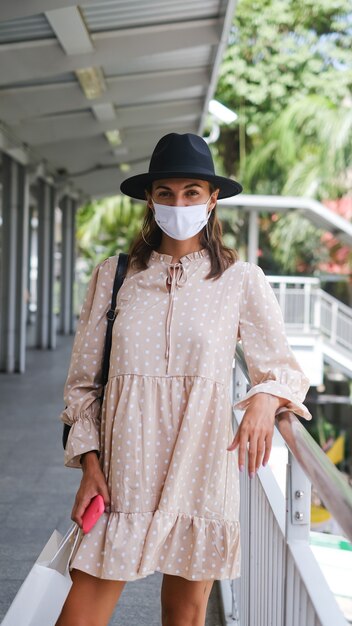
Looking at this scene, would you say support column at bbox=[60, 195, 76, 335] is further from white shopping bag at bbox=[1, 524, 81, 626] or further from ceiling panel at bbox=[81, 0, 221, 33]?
white shopping bag at bbox=[1, 524, 81, 626]

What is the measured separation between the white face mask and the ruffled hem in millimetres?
714

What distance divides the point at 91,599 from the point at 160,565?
0.61ft

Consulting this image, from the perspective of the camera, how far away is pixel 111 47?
828cm

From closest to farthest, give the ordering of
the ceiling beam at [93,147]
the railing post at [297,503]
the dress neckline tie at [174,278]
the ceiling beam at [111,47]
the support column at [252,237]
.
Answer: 1. the railing post at [297,503]
2. the dress neckline tie at [174,278]
3. the ceiling beam at [111,47]
4. the ceiling beam at [93,147]
5. the support column at [252,237]

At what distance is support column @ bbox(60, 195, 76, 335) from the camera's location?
1888 cm

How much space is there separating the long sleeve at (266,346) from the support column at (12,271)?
379 inches

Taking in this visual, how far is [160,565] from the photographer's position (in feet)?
7.25

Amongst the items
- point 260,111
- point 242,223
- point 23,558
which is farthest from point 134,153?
point 23,558

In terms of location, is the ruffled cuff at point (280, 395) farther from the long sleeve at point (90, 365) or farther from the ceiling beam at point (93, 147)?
the ceiling beam at point (93, 147)

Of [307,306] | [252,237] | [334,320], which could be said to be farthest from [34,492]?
[252,237]

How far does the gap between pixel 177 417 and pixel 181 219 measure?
20.1 inches

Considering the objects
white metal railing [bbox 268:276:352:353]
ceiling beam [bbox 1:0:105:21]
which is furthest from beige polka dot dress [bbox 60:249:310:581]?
white metal railing [bbox 268:276:352:353]

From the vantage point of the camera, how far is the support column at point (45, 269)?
15109mm

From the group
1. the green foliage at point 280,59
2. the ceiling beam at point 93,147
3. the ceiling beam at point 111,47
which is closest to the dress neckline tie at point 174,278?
the ceiling beam at point 111,47
